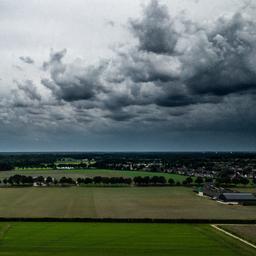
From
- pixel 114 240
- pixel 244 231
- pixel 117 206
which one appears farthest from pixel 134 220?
pixel 117 206

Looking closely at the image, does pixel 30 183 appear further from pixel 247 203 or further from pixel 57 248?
pixel 57 248

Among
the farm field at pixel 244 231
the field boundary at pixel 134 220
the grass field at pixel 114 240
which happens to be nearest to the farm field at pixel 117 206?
the field boundary at pixel 134 220

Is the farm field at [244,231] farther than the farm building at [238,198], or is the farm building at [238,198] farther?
the farm building at [238,198]

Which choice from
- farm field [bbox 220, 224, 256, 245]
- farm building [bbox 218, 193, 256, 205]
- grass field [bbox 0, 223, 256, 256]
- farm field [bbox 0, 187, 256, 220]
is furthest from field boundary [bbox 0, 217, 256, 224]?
farm building [bbox 218, 193, 256, 205]

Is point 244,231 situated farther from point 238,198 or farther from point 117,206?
point 238,198

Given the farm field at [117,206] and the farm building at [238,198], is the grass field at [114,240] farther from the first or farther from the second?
the farm building at [238,198]
